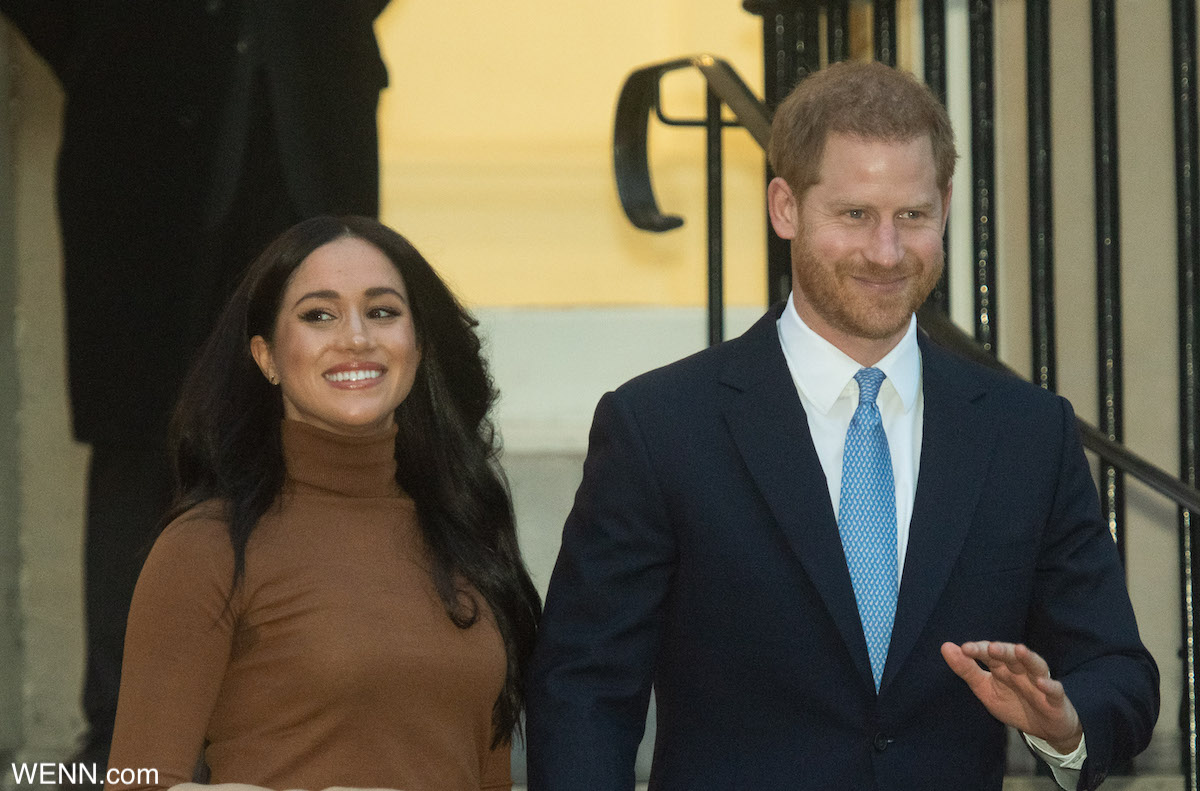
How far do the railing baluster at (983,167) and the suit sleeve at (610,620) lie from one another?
58.9 inches

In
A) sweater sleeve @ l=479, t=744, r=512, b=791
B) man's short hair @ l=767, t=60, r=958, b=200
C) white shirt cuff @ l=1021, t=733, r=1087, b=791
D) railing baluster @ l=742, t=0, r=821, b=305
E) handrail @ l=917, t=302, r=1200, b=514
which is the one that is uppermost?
railing baluster @ l=742, t=0, r=821, b=305

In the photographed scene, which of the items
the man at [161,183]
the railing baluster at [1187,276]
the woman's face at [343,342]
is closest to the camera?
the woman's face at [343,342]

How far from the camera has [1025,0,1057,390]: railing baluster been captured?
3.53 m

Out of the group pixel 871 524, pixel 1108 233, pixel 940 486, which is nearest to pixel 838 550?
pixel 871 524

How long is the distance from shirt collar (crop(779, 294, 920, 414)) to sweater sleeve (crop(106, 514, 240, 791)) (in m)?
0.87

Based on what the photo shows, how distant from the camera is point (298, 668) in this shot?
2256 millimetres

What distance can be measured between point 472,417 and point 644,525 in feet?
2.11

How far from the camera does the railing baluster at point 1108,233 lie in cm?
349

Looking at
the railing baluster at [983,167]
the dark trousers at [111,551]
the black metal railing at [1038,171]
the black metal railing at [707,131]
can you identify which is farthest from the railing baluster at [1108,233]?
the dark trousers at [111,551]

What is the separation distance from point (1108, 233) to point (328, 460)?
196 centimetres

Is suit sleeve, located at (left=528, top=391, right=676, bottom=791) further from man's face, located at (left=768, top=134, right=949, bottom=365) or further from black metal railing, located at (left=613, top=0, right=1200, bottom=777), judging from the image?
black metal railing, located at (left=613, top=0, right=1200, bottom=777)

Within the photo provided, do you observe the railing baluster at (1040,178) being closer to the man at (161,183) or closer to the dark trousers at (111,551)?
the man at (161,183)

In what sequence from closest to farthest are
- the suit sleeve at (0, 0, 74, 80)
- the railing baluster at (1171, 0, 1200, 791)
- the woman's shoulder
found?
the woman's shoulder, the railing baluster at (1171, 0, 1200, 791), the suit sleeve at (0, 0, 74, 80)

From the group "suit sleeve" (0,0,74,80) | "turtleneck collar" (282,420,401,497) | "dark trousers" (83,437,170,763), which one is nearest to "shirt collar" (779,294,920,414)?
"turtleneck collar" (282,420,401,497)
